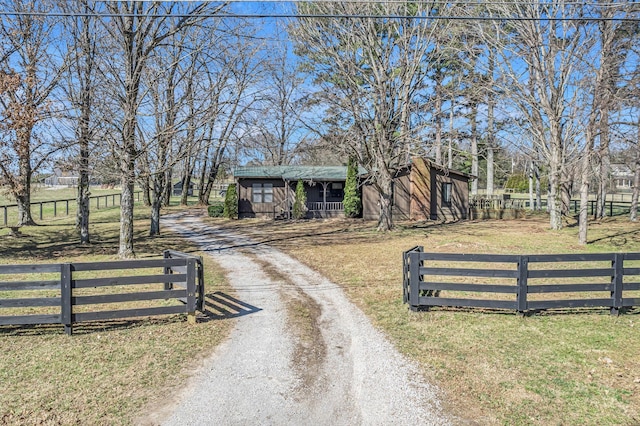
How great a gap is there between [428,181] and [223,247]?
17.4 metres

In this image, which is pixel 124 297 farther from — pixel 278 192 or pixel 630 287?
pixel 278 192

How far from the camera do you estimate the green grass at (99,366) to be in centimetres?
464

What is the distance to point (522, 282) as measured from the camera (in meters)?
7.66

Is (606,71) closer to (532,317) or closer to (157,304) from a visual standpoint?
(532,317)

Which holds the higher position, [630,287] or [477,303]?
[630,287]

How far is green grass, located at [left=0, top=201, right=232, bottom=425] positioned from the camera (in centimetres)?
464

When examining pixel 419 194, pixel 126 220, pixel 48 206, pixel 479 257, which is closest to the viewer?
pixel 479 257

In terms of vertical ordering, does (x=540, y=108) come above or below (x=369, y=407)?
above

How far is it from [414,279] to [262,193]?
77.2ft

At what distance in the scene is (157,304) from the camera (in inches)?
348

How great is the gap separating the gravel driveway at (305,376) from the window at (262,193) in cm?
2146

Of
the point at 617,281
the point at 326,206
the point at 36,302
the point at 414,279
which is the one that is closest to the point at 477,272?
the point at 414,279

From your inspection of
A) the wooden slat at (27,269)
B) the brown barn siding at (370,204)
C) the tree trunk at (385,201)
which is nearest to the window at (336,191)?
the brown barn siding at (370,204)

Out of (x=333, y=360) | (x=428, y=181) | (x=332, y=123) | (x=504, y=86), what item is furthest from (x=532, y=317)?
(x=428, y=181)
